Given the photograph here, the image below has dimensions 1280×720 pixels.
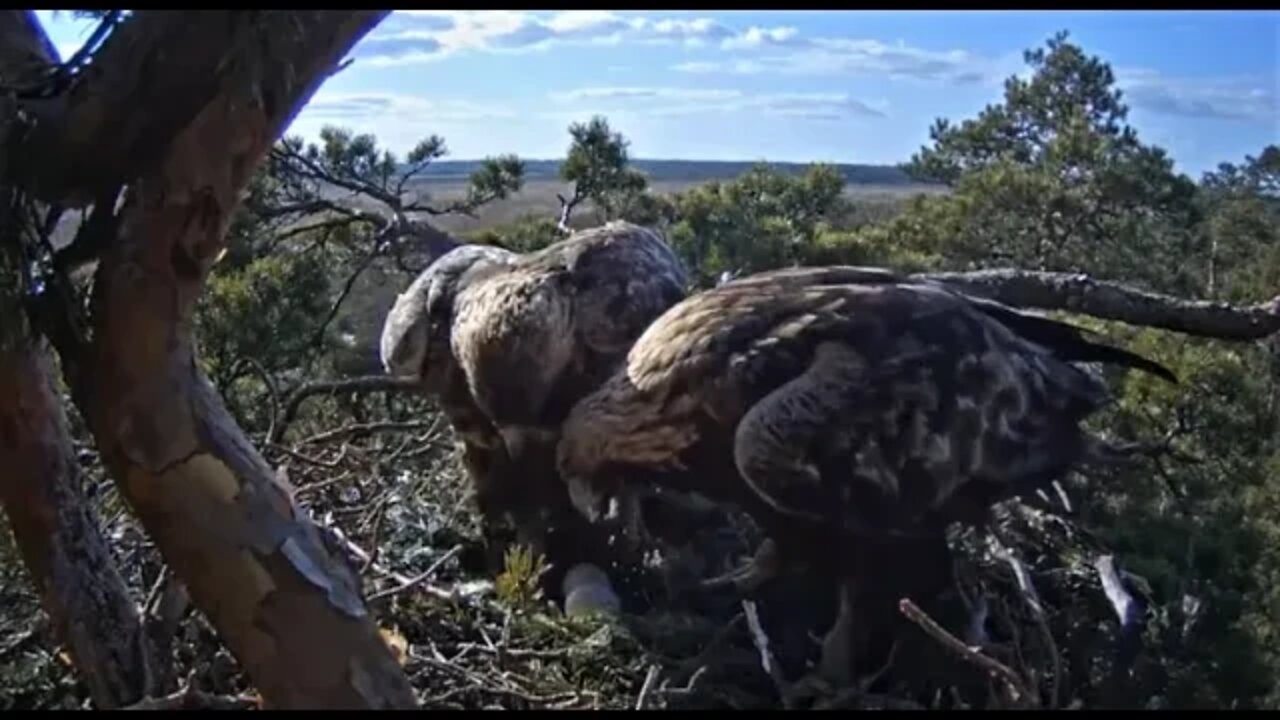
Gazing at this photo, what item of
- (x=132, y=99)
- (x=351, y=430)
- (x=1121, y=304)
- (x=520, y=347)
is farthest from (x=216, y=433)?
(x=1121, y=304)

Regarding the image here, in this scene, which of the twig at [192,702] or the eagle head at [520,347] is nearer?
the twig at [192,702]

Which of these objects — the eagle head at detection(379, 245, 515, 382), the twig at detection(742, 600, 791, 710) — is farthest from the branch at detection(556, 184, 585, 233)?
the twig at detection(742, 600, 791, 710)

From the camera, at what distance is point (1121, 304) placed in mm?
4238

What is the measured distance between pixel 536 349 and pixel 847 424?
Answer: 100 cm

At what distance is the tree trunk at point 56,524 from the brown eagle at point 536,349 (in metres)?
1.56

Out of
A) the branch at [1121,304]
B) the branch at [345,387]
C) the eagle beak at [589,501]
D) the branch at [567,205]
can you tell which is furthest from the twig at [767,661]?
the branch at [567,205]

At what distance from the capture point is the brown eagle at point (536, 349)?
4.12 meters

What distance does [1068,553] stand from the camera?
14.1ft

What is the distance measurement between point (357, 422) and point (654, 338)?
172 cm

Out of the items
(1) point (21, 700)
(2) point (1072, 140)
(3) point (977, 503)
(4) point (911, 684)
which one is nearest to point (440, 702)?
(1) point (21, 700)

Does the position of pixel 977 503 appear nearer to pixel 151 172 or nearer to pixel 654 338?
pixel 654 338

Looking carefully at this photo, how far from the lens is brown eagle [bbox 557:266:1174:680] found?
11.5 feet

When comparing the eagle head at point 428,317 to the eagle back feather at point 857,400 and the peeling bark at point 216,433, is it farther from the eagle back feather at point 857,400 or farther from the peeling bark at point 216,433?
the peeling bark at point 216,433

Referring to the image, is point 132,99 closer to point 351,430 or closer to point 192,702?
point 192,702
